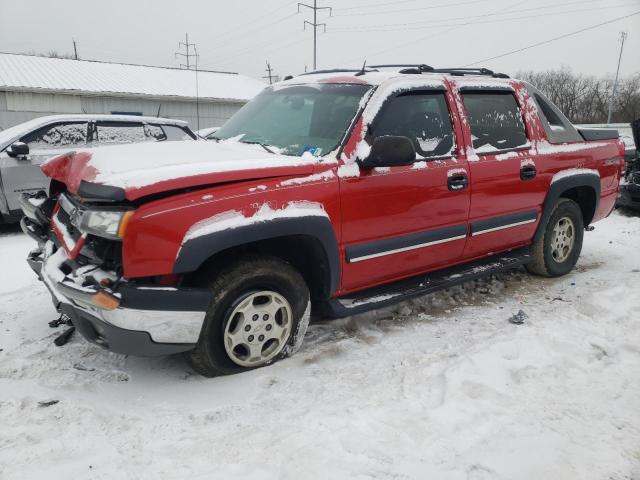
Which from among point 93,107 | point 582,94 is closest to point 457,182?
point 93,107

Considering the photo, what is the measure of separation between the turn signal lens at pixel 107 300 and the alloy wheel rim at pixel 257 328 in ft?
2.09

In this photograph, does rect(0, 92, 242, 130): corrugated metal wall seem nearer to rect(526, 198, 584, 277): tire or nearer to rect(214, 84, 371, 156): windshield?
rect(214, 84, 371, 156): windshield

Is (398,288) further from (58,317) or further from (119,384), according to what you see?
(58,317)

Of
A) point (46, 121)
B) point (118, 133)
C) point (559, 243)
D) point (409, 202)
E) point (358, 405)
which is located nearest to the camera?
point (358, 405)

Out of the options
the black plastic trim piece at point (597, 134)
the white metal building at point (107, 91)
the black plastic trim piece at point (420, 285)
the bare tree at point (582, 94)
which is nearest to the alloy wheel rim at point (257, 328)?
the black plastic trim piece at point (420, 285)

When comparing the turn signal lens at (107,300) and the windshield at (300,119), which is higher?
the windshield at (300,119)

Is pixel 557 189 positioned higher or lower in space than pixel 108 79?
lower

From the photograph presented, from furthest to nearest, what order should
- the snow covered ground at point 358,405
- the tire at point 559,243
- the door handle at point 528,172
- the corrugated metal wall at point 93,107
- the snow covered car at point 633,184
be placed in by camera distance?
1. the corrugated metal wall at point 93,107
2. the snow covered car at point 633,184
3. the tire at point 559,243
4. the door handle at point 528,172
5. the snow covered ground at point 358,405

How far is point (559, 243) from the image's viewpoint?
4883 mm

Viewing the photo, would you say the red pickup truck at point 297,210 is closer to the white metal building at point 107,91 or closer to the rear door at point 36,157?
the rear door at point 36,157

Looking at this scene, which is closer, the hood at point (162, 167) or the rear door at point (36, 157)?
the hood at point (162, 167)

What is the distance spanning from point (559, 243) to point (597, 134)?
1154 millimetres

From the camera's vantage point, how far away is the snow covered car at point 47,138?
654 cm

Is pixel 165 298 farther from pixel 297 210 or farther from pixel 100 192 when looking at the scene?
pixel 297 210
